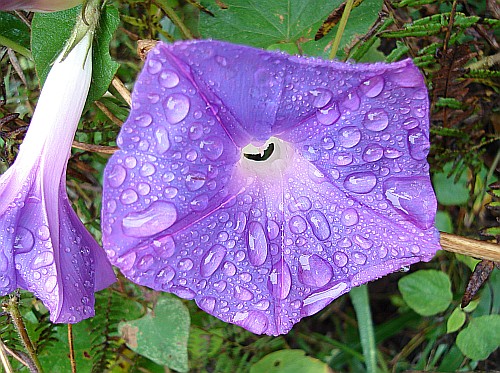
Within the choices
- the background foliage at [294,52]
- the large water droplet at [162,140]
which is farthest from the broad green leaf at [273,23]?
the large water droplet at [162,140]

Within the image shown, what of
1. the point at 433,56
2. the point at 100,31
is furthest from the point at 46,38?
the point at 433,56

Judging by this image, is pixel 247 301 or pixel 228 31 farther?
pixel 228 31

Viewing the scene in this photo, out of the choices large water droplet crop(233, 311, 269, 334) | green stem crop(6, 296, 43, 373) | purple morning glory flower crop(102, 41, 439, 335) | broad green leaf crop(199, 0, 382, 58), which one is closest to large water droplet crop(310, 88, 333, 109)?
purple morning glory flower crop(102, 41, 439, 335)

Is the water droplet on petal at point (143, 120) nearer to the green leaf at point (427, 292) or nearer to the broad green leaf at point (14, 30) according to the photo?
the broad green leaf at point (14, 30)

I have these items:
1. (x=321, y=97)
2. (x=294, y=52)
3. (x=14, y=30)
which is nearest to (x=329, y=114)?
(x=321, y=97)

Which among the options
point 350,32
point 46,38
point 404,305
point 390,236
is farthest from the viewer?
point 404,305

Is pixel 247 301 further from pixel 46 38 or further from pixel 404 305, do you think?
pixel 404 305

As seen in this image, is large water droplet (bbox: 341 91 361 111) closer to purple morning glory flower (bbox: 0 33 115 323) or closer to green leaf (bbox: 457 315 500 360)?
purple morning glory flower (bbox: 0 33 115 323)

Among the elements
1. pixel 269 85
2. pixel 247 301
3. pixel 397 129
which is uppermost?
pixel 269 85
